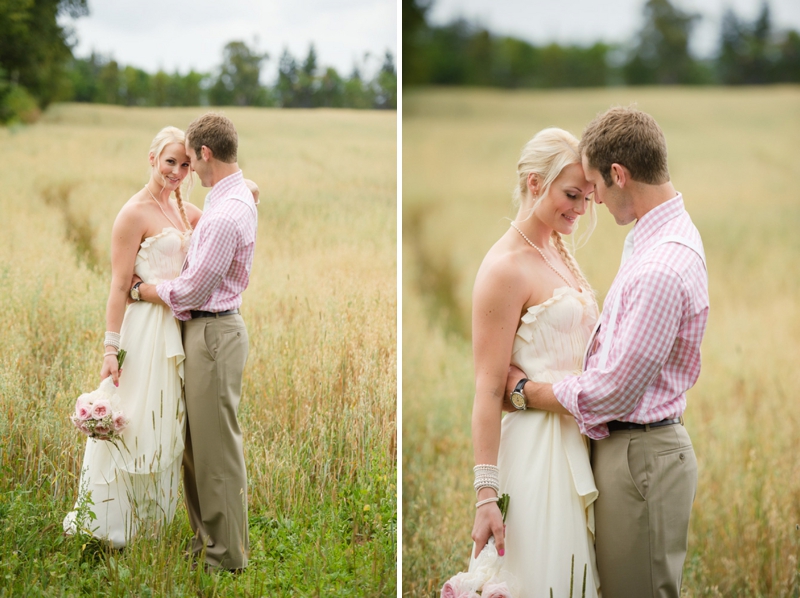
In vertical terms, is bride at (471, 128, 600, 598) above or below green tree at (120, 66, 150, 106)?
below

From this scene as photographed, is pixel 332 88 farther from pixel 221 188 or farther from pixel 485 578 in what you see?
pixel 485 578

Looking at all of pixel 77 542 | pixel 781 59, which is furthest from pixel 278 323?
pixel 781 59

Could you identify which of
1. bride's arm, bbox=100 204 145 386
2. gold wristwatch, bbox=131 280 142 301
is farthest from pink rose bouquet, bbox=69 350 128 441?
gold wristwatch, bbox=131 280 142 301

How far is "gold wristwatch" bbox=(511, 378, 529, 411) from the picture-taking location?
198 cm

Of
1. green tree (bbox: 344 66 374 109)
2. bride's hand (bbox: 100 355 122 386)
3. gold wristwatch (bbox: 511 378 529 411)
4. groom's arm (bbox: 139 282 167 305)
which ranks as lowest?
bride's hand (bbox: 100 355 122 386)

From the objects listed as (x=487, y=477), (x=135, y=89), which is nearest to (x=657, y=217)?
(x=487, y=477)

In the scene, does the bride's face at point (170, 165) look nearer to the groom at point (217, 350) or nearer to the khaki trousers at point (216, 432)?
the groom at point (217, 350)

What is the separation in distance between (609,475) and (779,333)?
3.18 m

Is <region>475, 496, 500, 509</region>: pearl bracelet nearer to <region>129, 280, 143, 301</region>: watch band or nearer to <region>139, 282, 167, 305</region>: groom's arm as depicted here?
<region>139, 282, 167, 305</region>: groom's arm

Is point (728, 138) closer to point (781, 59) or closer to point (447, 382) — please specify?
point (781, 59)

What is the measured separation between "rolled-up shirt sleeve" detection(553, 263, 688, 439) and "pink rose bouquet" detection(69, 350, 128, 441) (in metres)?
1.79

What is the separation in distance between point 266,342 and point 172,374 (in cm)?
68

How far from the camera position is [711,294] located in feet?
16.0

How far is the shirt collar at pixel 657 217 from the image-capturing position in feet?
6.02
